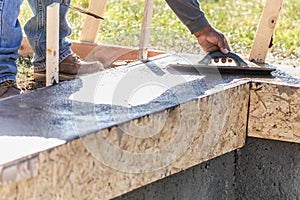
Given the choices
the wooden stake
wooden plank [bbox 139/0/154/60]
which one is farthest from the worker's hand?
the wooden stake

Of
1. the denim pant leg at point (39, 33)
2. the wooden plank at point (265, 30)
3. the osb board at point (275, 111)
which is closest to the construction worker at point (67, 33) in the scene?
the denim pant leg at point (39, 33)

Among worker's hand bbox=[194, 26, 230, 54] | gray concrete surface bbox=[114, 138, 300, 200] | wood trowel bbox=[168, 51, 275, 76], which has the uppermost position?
worker's hand bbox=[194, 26, 230, 54]

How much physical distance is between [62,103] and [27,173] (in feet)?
2.18

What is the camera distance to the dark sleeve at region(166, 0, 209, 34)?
133 inches

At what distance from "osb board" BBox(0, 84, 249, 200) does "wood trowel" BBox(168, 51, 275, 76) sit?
0.24 meters

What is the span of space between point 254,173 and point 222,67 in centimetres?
52

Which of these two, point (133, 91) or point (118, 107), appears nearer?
point (118, 107)

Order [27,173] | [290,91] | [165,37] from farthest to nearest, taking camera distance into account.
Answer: [165,37] → [290,91] → [27,173]

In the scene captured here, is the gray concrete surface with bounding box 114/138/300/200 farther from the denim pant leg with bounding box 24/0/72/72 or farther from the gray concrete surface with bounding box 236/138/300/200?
the denim pant leg with bounding box 24/0/72/72

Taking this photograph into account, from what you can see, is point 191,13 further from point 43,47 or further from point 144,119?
point 144,119

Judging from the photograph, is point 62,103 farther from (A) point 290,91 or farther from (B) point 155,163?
(A) point 290,91

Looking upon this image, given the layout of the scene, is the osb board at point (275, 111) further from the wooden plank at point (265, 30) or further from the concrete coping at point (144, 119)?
the wooden plank at point (265, 30)

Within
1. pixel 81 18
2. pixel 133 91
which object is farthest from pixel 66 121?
pixel 81 18

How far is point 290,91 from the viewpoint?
9.54 ft
